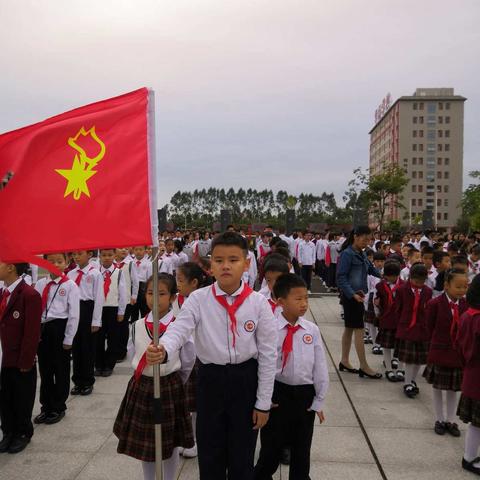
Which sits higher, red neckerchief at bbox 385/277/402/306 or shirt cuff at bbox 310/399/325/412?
red neckerchief at bbox 385/277/402/306

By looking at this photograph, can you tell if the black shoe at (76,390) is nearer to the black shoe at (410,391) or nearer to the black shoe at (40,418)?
the black shoe at (40,418)

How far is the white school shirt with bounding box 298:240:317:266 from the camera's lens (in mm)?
13891

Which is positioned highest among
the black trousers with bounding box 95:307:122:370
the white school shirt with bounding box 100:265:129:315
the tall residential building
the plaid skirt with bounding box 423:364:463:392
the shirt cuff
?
the tall residential building

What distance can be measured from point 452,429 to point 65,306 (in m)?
3.79

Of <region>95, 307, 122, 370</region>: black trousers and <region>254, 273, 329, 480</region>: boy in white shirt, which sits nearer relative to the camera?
<region>254, 273, 329, 480</region>: boy in white shirt

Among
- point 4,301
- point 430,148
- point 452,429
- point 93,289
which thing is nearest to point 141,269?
point 93,289

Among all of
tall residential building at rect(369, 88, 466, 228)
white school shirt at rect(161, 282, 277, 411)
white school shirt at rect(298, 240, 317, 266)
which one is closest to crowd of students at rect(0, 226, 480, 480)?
white school shirt at rect(161, 282, 277, 411)

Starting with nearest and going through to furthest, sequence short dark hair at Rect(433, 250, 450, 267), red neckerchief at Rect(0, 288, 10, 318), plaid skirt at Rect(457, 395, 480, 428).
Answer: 1. plaid skirt at Rect(457, 395, 480, 428)
2. red neckerchief at Rect(0, 288, 10, 318)
3. short dark hair at Rect(433, 250, 450, 267)

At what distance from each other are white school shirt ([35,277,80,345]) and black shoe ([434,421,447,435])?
11.5 ft

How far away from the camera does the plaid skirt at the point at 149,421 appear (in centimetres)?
288

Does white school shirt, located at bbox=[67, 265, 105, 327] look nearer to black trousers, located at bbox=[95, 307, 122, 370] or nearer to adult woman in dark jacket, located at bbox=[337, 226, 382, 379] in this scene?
black trousers, located at bbox=[95, 307, 122, 370]

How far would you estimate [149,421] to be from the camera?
9.50 feet

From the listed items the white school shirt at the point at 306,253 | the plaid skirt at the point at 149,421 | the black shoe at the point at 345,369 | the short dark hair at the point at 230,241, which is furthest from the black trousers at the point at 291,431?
the white school shirt at the point at 306,253

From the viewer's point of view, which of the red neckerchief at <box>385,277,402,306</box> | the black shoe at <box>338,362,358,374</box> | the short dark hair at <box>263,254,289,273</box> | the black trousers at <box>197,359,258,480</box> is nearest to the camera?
the black trousers at <box>197,359,258,480</box>
